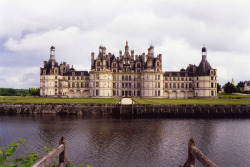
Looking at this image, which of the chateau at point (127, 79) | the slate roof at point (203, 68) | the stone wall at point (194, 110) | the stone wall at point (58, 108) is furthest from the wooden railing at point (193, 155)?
the slate roof at point (203, 68)

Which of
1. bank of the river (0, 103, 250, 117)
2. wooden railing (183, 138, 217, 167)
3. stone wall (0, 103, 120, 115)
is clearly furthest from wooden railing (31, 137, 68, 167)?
stone wall (0, 103, 120, 115)

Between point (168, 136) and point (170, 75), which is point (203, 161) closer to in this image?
point (168, 136)

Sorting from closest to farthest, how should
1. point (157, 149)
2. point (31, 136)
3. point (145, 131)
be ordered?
point (157, 149), point (31, 136), point (145, 131)

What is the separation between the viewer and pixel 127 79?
8838cm

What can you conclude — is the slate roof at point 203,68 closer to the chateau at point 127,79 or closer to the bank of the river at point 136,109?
the chateau at point 127,79

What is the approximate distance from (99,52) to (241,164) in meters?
77.3

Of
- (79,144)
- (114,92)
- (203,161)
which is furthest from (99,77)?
(203,161)

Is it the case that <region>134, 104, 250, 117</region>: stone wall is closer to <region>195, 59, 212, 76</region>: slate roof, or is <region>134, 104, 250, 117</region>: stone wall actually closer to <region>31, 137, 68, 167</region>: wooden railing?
<region>195, 59, 212, 76</region>: slate roof

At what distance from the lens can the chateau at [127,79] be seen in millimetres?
83500

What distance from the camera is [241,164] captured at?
1903 centimetres

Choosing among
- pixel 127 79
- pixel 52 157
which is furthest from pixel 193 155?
pixel 127 79

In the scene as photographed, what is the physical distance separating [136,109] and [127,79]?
38.2 metres

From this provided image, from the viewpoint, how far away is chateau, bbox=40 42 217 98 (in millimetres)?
83500

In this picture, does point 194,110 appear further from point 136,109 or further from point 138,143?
point 138,143
